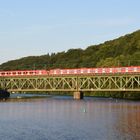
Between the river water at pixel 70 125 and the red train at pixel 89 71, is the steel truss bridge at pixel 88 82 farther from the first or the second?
the river water at pixel 70 125

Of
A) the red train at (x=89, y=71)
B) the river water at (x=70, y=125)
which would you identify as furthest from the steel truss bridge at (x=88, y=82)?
the river water at (x=70, y=125)

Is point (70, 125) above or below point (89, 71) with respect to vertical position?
below

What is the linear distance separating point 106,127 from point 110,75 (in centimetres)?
8332

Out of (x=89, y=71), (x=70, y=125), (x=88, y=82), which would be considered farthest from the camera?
(x=88, y=82)

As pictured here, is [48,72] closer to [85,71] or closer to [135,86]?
[85,71]

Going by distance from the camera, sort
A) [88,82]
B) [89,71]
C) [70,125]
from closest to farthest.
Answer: [70,125], [89,71], [88,82]

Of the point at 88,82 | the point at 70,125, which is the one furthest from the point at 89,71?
the point at 70,125

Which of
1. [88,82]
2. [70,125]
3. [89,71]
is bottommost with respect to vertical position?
[70,125]

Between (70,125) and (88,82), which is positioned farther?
(88,82)

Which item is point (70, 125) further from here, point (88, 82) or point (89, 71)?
point (88, 82)

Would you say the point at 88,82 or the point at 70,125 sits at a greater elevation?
the point at 88,82

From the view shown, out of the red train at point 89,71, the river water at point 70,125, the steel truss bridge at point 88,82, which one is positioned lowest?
the river water at point 70,125

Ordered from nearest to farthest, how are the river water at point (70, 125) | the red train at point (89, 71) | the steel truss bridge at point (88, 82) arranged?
the river water at point (70, 125) → the red train at point (89, 71) → the steel truss bridge at point (88, 82)

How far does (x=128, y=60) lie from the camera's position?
199m
